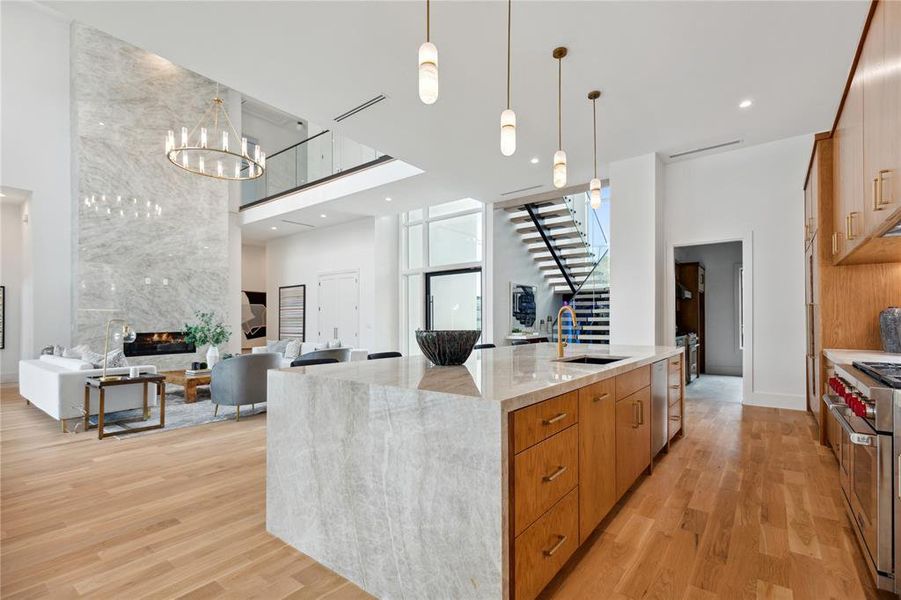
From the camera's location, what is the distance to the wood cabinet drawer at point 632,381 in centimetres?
229

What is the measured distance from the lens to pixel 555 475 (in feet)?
5.31

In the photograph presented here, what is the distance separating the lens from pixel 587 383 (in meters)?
1.88

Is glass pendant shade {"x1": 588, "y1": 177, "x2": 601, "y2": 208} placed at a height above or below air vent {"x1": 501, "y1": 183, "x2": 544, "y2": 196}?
below

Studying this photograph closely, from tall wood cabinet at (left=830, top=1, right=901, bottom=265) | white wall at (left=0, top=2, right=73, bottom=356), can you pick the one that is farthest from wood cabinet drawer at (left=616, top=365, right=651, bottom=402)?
white wall at (left=0, top=2, right=73, bottom=356)

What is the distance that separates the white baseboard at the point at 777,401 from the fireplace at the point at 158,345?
9232mm

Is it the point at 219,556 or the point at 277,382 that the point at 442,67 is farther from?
the point at 219,556

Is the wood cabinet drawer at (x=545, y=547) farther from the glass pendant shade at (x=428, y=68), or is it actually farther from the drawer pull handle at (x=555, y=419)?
the glass pendant shade at (x=428, y=68)

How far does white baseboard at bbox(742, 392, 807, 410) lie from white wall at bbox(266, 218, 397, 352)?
20.6 feet

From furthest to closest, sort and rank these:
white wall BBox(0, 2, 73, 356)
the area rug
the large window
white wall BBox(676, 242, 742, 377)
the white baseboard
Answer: the large window
white wall BBox(676, 242, 742, 377)
white wall BBox(0, 2, 73, 356)
the white baseboard
the area rug

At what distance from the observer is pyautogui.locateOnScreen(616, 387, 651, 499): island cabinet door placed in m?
2.28

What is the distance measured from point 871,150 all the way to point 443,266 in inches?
264

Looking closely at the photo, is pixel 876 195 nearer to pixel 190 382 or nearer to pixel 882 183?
pixel 882 183

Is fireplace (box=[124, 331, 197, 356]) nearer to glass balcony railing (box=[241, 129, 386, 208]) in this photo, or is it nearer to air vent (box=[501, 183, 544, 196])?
glass balcony railing (box=[241, 129, 386, 208])

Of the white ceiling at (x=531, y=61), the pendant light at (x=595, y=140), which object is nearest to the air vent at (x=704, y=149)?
the white ceiling at (x=531, y=61)
